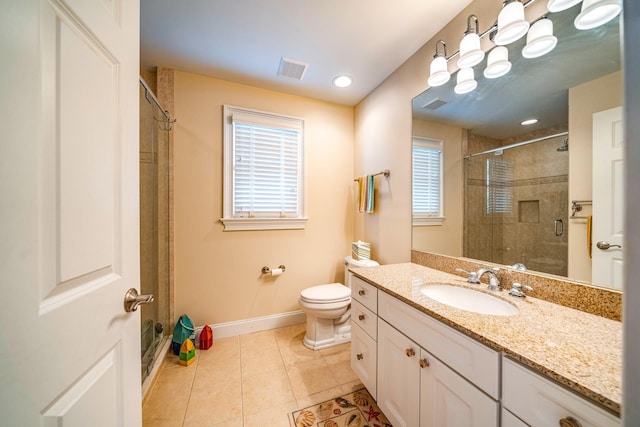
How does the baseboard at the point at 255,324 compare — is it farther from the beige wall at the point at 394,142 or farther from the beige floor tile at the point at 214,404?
the beige wall at the point at 394,142

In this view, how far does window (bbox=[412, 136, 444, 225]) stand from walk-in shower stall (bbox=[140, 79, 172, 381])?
197cm

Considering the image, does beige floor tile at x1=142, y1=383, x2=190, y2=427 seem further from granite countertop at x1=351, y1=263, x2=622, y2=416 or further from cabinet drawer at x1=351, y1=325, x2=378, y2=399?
granite countertop at x1=351, y1=263, x2=622, y2=416

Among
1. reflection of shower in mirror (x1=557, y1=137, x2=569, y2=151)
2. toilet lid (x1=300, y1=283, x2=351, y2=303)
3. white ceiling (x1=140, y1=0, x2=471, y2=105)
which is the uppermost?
white ceiling (x1=140, y1=0, x2=471, y2=105)

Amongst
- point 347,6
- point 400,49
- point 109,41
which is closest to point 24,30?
point 109,41

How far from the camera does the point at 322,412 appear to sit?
1.30m

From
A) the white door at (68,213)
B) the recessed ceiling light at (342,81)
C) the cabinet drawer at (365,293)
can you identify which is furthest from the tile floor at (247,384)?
the recessed ceiling light at (342,81)

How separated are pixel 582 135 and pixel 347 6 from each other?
4.52 ft

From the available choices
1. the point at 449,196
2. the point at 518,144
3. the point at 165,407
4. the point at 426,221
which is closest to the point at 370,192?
the point at 426,221

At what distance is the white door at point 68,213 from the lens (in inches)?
15.1

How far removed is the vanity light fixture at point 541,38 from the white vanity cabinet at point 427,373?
4.39 ft

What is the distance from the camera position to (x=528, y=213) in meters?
1.11

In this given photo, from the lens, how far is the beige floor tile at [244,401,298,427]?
1.23m

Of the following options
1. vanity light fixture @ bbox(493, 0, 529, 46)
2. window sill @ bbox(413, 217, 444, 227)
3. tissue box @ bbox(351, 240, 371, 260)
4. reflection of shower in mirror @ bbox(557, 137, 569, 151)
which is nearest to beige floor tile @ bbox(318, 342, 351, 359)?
tissue box @ bbox(351, 240, 371, 260)

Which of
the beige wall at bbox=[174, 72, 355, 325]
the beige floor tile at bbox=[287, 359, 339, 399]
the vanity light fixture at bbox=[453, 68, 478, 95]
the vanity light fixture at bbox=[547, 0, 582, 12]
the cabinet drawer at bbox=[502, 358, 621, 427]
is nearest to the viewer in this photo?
the cabinet drawer at bbox=[502, 358, 621, 427]
